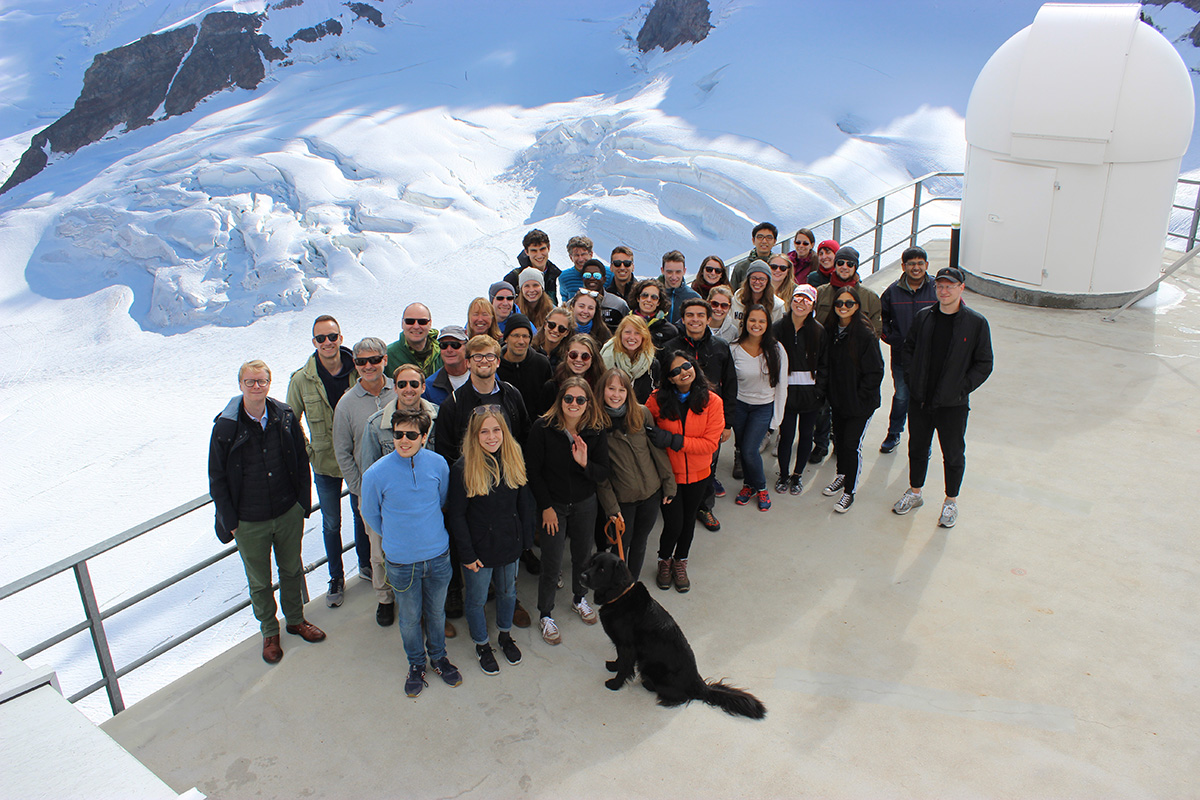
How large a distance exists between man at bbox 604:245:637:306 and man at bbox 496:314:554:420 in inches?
58.4

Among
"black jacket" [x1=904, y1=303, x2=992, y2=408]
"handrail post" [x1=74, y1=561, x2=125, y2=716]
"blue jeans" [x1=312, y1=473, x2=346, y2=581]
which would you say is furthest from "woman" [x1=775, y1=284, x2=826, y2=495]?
"handrail post" [x1=74, y1=561, x2=125, y2=716]

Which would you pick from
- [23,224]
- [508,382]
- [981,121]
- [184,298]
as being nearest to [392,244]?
[184,298]

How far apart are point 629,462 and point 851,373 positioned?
5.72 feet

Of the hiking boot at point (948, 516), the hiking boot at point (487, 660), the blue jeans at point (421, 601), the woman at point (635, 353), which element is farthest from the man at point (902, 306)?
the blue jeans at point (421, 601)

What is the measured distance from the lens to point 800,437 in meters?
5.61

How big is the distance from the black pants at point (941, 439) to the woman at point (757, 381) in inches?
34.3

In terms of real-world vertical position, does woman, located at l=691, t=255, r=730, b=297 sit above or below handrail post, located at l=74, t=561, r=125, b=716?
above

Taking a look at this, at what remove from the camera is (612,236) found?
34062 millimetres

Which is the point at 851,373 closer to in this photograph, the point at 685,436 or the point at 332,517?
the point at 685,436

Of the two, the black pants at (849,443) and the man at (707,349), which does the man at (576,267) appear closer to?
the man at (707,349)

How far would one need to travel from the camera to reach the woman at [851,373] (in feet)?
16.6

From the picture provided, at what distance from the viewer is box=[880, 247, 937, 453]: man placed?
18.8 ft

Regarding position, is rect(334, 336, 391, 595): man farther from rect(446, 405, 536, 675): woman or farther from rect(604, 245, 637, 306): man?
rect(604, 245, 637, 306): man

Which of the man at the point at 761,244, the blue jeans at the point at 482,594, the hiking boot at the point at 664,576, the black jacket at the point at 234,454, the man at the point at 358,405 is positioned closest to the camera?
the black jacket at the point at 234,454
